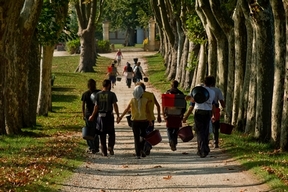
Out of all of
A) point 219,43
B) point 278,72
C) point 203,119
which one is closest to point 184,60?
point 219,43

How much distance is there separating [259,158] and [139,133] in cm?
251

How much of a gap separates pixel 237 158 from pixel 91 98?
3257 millimetres

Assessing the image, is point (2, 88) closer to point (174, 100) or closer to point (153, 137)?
point (174, 100)

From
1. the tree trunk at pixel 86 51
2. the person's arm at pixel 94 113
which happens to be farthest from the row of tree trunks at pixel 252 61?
the tree trunk at pixel 86 51

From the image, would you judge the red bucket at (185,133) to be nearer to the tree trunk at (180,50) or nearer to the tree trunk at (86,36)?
the tree trunk at (180,50)

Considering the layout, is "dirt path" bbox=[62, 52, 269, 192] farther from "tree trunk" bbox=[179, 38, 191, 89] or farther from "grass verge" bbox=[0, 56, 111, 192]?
"tree trunk" bbox=[179, 38, 191, 89]

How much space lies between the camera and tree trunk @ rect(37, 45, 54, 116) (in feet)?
92.3

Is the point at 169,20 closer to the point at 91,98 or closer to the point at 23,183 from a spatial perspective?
the point at 91,98

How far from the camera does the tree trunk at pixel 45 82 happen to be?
2814 cm

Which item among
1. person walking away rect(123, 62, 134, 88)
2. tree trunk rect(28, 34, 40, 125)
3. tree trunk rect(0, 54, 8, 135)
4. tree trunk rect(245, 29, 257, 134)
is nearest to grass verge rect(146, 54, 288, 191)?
tree trunk rect(245, 29, 257, 134)

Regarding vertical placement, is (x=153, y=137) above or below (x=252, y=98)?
below

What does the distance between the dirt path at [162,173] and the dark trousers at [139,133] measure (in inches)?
10.4

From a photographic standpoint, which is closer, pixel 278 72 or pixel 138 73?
pixel 278 72

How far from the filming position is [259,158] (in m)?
15.6
